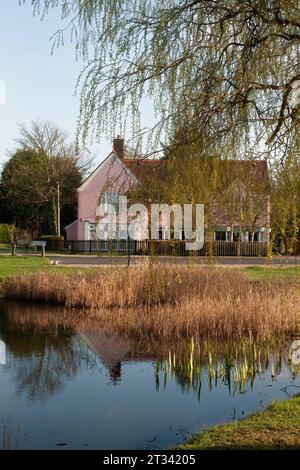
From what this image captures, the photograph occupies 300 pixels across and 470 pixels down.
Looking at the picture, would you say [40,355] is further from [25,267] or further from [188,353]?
[25,267]

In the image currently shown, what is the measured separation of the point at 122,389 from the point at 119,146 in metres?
4.13

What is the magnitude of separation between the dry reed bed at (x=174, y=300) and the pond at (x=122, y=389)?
66cm

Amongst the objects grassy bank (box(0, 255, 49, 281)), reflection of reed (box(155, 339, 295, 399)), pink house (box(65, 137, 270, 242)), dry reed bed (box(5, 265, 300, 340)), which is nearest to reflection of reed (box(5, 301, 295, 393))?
reflection of reed (box(155, 339, 295, 399))

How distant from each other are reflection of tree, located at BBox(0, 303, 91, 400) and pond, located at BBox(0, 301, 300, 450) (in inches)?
0.6

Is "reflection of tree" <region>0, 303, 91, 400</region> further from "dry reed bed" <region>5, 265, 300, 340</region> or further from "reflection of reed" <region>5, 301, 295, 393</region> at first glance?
"dry reed bed" <region>5, 265, 300, 340</region>

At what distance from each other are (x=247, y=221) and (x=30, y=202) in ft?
101

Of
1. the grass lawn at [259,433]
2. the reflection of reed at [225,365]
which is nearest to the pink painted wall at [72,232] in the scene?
the reflection of reed at [225,365]

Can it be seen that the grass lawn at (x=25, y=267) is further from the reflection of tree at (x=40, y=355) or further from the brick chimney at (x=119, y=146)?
the brick chimney at (x=119, y=146)

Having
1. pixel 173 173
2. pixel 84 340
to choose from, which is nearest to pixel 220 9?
pixel 173 173

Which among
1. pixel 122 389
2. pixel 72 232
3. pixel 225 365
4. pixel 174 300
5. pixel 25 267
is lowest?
pixel 122 389

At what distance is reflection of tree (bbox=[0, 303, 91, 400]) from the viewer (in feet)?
25.0

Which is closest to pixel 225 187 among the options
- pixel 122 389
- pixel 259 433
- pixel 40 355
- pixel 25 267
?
pixel 259 433

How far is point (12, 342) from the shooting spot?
10.2 m

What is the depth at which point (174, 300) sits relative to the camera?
12.1m
